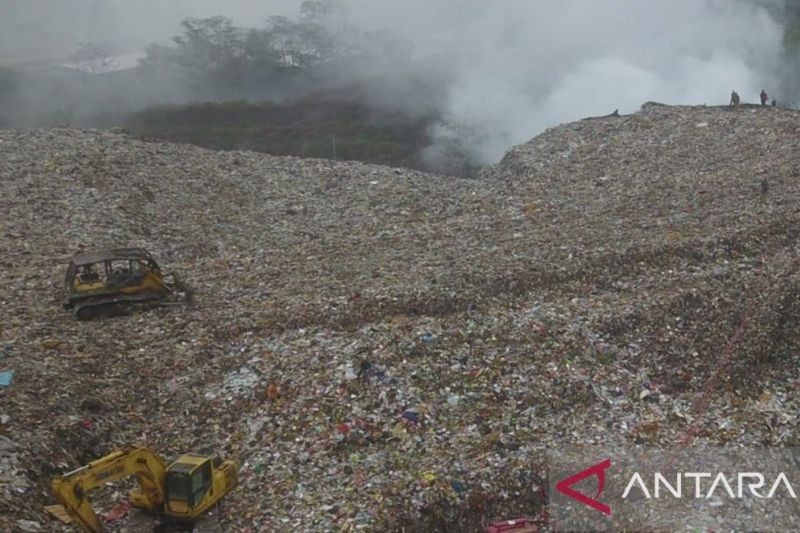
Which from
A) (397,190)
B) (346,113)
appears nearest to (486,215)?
(397,190)

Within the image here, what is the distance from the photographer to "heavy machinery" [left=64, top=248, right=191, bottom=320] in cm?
966

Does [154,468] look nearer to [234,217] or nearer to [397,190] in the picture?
[234,217]

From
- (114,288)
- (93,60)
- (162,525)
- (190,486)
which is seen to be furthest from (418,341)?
(93,60)

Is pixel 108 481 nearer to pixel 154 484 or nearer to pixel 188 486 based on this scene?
pixel 154 484

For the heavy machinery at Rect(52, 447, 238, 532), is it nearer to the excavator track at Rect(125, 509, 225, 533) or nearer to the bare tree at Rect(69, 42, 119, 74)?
the excavator track at Rect(125, 509, 225, 533)

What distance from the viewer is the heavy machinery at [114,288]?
966 cm

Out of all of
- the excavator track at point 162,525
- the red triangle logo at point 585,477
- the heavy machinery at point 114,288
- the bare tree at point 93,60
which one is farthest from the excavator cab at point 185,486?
the bare tree at point 93,60

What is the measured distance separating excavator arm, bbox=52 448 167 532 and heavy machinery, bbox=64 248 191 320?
416 cm

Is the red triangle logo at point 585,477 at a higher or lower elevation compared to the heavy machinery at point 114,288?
lower

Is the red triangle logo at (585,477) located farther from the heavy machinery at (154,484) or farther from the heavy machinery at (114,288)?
the heavy machinery at (114,288)

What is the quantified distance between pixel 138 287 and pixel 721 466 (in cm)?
698

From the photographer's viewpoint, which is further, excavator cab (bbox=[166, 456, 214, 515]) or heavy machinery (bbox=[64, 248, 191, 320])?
heavy machinery (bbox=[64, 248, 191, 320])

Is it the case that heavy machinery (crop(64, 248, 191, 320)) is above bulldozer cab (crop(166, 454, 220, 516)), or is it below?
above

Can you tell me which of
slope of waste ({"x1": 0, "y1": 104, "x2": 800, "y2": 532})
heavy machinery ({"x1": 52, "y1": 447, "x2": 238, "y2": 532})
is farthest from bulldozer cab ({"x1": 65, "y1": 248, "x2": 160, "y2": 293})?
heavy machinery ({"x1": 52, "y1": 447, "x2": 238, "y2": 532})
